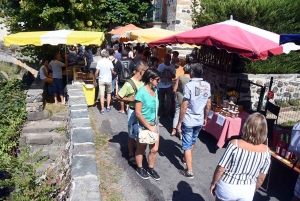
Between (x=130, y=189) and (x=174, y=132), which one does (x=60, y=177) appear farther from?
(x=174, y=132)

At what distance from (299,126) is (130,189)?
7.89 feet

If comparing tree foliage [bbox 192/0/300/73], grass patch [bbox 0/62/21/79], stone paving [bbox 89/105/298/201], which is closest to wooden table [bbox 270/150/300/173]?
stone paving [bbox 89/105/298/201]

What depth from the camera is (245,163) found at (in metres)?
2.54

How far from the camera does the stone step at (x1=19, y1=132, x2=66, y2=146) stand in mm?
6281

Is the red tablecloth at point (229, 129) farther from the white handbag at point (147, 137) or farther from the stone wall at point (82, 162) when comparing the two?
the stone wall at point (82, 162)

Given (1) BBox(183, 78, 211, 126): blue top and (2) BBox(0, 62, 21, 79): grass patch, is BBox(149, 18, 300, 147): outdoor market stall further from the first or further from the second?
(2) BBox(0, 62, 21, 79): grass patch

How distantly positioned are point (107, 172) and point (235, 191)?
7.60 feet

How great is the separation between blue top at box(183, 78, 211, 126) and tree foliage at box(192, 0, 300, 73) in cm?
416

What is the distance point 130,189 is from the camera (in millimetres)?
3955

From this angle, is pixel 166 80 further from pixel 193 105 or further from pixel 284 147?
pixel 284 147

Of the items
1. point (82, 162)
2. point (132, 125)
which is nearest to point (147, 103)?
point (132, 125)

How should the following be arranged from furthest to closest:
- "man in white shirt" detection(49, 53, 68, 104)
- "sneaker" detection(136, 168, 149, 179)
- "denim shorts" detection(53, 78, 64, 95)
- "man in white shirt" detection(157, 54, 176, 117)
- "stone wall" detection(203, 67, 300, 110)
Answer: "denim shorts" detection(53, 78, 64, 95)
"stone wall" detection(203, 67, 300, 110)
"man in white shirt" detection(49, 53, 68, 104)
"man in white shirt" detection(157, 54, 176, 117)
"sneaker" detection(136, 168, 149, 179)

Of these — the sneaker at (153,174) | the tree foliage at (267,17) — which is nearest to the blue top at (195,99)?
the sneaker at (153,174)

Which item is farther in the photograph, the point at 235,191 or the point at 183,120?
the point at 183,120
